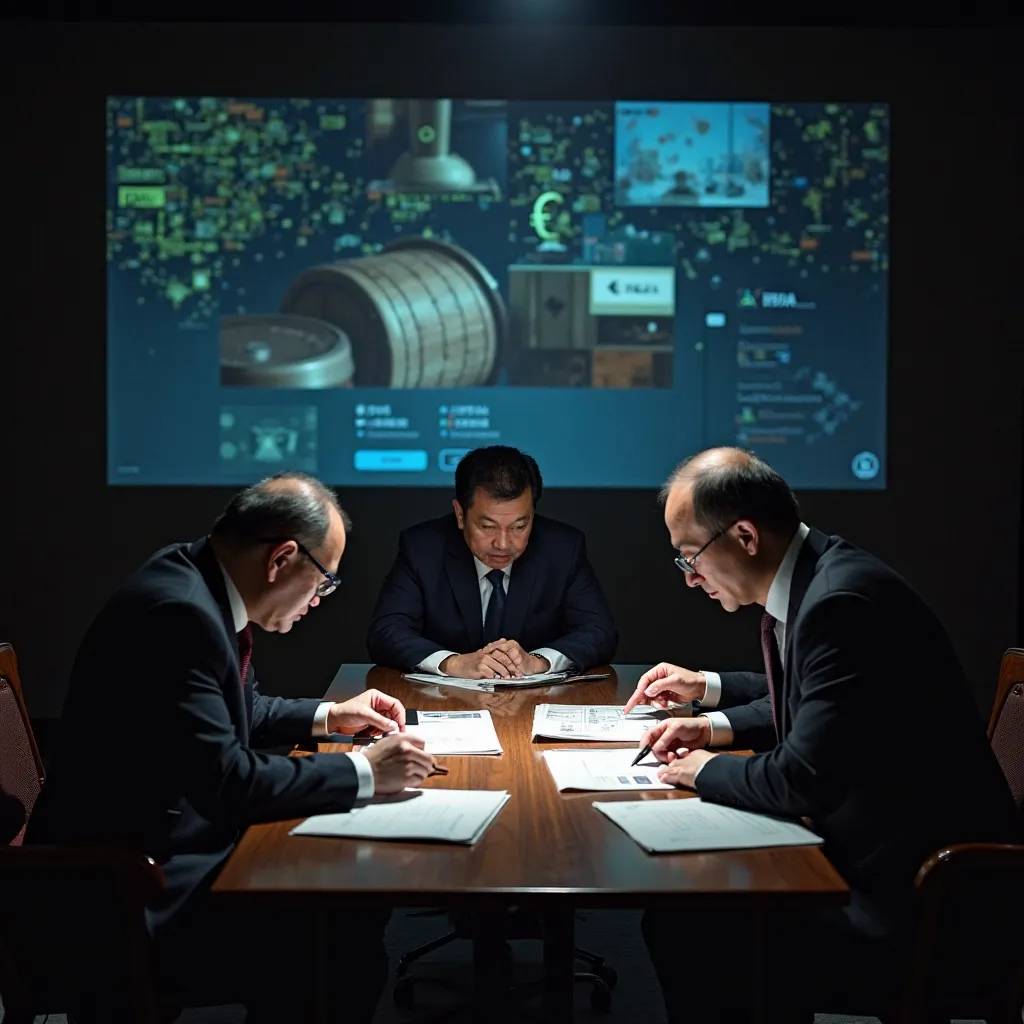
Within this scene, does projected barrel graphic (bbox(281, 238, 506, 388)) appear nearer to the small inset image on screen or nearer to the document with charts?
the small inset image on screen

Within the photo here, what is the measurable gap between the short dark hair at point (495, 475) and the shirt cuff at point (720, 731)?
1.28m

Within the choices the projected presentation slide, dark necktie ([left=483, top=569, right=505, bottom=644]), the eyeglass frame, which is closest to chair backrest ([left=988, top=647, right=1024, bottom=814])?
the eyeglass frame

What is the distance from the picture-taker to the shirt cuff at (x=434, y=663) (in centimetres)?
359

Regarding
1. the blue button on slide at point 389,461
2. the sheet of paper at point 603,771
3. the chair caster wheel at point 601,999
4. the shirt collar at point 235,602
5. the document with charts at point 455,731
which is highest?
the blue button on slide at point 389,461

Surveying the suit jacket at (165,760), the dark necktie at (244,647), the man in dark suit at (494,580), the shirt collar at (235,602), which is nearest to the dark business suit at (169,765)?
the suit jacket at (165,760)

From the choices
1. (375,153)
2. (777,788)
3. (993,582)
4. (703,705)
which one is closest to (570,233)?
(375,153)

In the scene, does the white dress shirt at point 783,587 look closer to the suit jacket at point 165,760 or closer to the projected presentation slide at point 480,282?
the suit jacket at point 165,760

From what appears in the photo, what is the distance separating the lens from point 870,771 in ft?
7.06

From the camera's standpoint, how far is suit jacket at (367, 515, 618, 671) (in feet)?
13.0

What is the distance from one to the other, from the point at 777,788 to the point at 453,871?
1.93ft

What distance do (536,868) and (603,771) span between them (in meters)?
0.59

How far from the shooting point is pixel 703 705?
312cm

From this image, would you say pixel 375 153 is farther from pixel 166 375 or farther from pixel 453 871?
pixel 453 871

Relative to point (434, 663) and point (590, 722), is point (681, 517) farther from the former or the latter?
point (434, 663)
